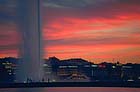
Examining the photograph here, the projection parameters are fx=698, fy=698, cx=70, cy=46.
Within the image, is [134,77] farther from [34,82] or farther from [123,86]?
[34,82]

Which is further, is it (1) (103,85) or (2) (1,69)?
(1) (103,85)

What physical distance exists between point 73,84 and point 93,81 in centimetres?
609

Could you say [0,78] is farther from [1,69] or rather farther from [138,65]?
[138,65]

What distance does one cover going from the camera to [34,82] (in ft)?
338

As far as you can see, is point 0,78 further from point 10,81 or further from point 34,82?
point 34,82

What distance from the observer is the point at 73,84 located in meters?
121

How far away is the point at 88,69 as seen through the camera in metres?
114

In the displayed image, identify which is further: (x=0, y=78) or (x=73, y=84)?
(x=73, y=84)

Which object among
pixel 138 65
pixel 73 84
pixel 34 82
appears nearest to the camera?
pixel 34 82

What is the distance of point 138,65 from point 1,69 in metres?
21.7

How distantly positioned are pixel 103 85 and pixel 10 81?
51.6 ft

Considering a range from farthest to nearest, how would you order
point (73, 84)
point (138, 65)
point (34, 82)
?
point (73, 84)
point (138, 65)
point (34, 82)

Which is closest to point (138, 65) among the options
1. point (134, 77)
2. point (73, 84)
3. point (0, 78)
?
point (134, 77)

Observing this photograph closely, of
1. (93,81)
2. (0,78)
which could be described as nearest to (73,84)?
(93,81)
